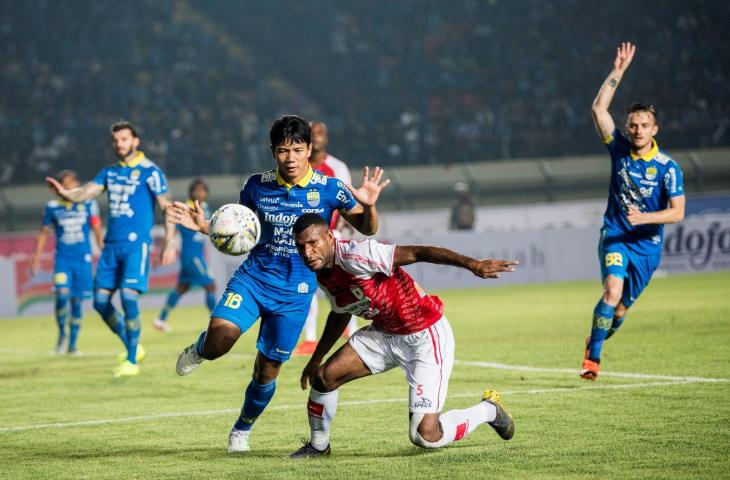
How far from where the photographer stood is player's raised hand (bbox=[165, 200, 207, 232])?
678 centimetres

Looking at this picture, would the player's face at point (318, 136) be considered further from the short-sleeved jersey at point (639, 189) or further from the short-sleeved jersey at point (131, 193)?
the short-sleeved jersey at point (639, 189)

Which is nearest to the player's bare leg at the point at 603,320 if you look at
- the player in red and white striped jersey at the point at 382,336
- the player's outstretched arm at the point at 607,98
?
the player's outstretched arm at the point at 607,98

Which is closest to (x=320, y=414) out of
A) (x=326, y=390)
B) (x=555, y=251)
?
(x=326, y=390)

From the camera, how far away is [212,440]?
7055 mm

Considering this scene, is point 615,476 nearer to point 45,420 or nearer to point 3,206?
point 45,420

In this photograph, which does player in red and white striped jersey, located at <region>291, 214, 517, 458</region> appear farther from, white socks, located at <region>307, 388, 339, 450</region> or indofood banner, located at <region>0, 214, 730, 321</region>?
indofood banner, located at <region>0, 214, 730, 321</region>

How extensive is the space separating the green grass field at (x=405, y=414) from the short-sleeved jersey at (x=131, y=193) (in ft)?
4.83

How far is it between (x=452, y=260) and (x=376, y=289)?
26.7 inches

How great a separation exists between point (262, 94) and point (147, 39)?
11.9 ft

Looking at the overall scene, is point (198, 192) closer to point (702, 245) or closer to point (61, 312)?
point (61, 312)

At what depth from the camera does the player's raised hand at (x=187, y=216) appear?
6.78 meters

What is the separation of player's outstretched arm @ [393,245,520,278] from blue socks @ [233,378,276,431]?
136cm

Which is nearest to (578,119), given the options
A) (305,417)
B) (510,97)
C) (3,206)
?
(510,97)

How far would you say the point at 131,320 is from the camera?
11062mm
